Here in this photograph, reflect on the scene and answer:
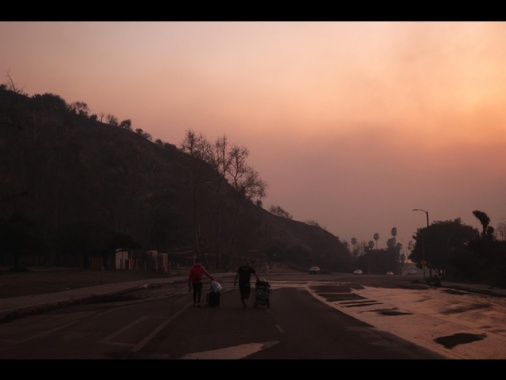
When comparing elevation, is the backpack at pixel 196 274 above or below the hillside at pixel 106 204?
below

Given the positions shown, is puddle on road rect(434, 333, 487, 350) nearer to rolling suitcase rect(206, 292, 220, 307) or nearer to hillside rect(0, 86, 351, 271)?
rolling suitcase rect(206, 292, 220, 307)

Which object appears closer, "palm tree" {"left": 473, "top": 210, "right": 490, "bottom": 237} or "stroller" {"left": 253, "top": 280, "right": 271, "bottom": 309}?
"stroller" {"left": 253, "top": 280, "right": 271, "bottom": 309}

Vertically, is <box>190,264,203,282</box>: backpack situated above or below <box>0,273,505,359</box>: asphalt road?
above

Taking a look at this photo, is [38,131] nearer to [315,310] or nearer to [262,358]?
[315,310]

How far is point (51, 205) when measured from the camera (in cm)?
8812

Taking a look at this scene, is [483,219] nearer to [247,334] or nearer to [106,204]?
[247,334]

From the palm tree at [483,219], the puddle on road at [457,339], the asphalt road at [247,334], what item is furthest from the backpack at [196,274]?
the palm tree at [483,219]

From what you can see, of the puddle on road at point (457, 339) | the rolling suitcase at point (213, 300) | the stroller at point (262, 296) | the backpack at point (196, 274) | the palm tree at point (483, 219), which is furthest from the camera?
the palm tree at point (483, 219)

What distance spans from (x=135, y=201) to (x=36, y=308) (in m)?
88.8

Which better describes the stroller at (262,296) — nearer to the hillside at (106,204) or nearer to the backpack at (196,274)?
the backpack at (196,274)

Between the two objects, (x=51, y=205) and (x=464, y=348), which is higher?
(x=51, y=205)

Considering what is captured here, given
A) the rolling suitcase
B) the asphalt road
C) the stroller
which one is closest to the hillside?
the rolling suitcase

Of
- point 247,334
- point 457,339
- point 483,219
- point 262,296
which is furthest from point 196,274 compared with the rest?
point 483,219
